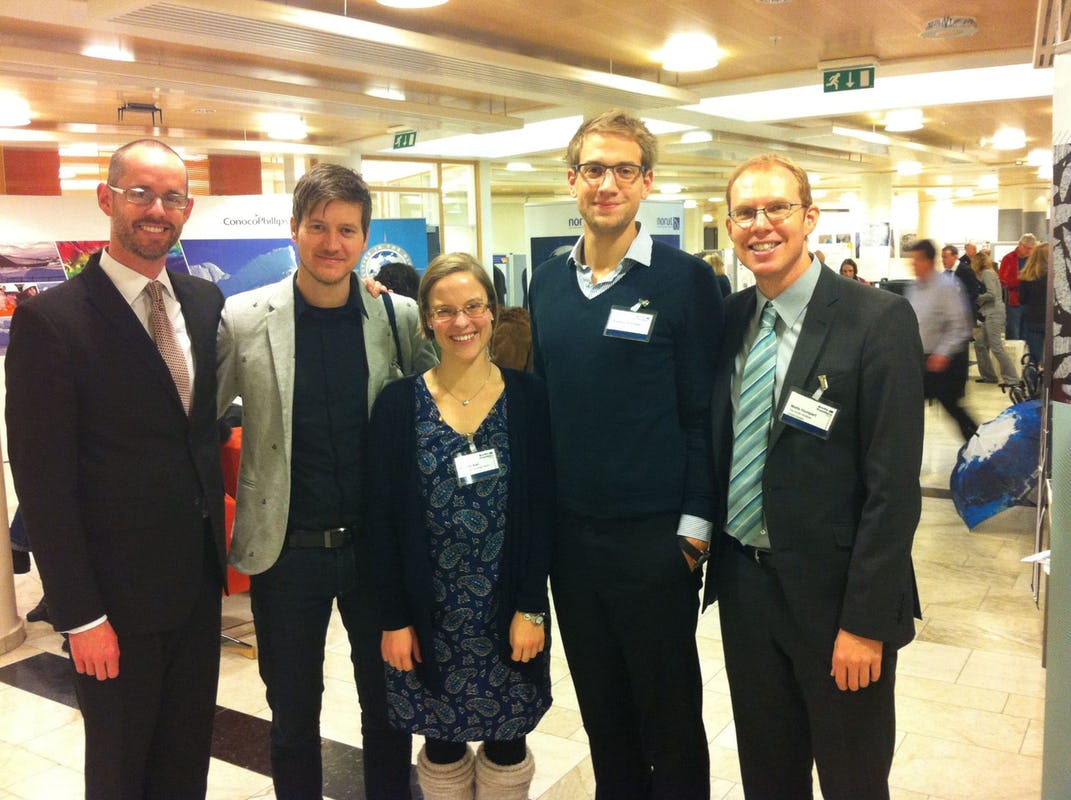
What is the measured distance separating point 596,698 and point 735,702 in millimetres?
349

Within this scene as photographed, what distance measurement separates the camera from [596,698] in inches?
87.4

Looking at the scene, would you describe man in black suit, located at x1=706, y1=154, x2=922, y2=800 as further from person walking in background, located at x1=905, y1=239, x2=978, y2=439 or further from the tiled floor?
person walking in background, located at x1=905, y1=239, x2=978, y2=439

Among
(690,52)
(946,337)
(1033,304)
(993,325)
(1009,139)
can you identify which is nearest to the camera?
(946,337)

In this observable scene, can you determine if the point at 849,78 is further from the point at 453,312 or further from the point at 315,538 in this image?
the point at 315,538

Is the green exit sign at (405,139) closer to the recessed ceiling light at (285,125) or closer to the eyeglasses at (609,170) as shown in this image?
the recessed ceiling light at (285,125)

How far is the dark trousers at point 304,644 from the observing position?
7.22 ft

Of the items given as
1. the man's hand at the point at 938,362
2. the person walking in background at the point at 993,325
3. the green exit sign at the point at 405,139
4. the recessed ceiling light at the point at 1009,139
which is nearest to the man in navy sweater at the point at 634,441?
the man's hand at the point at 938,362

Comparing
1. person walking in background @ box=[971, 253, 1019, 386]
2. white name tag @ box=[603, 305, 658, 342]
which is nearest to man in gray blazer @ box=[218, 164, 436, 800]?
white name tag @ box=[603, 305, 658, 342]

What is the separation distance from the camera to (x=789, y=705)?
199 centimetres

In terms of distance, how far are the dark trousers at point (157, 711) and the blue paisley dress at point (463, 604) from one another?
48 centimetres

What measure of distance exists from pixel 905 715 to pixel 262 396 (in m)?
2.74

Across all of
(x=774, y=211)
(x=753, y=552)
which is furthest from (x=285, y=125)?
(x=753, y=552)

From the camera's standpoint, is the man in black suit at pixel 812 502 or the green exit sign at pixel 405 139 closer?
the man in black suit at pixel 812 502

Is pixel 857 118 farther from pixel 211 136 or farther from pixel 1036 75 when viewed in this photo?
pixel 211 136
